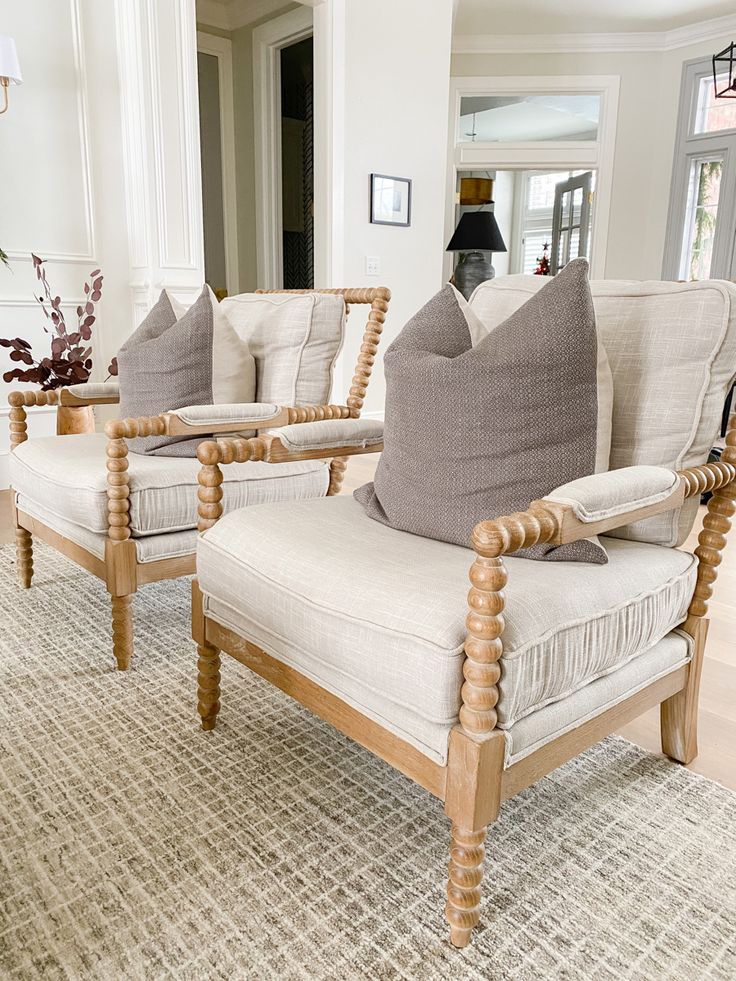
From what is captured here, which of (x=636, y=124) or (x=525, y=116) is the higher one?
(x=525, y=116)

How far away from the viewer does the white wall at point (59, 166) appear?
3312 millimetres

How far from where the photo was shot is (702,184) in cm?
608

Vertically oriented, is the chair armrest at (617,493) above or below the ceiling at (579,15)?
below

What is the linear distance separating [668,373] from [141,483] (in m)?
1.18

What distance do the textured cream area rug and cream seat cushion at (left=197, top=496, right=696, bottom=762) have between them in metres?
0.28

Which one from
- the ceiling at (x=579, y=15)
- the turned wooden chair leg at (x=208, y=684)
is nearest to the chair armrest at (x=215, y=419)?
the turned wooden chair leg at (x=208, y=684)

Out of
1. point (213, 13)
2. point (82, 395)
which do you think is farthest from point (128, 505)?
point (213, 13)

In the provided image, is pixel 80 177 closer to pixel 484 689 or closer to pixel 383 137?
pixel 383 137

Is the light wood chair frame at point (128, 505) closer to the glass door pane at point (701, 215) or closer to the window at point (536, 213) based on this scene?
the glass door pane at point (701, 215)

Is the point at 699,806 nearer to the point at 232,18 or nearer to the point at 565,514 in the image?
the point at 565,514

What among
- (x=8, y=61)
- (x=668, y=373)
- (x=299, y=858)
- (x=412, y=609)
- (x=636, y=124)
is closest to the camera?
(x=412, y=609)

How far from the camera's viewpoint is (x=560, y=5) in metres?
5.49

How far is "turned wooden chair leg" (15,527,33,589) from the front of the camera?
223cm

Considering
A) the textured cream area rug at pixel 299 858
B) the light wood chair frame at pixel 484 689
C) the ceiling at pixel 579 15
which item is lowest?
the textured cream area rug at pixel 299 858
